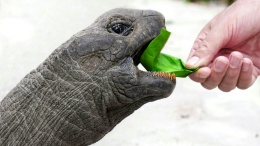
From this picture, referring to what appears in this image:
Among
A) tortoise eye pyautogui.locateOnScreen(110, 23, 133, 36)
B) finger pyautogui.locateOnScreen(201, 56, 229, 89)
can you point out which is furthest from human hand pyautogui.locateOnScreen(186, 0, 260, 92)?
tortoise eye pyautogui.locateOnScreen(110, 23, 133, 36)

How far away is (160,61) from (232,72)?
45cm

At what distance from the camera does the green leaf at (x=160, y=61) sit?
2008 mm

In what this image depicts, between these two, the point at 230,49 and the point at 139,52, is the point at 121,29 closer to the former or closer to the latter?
the point at 139,52

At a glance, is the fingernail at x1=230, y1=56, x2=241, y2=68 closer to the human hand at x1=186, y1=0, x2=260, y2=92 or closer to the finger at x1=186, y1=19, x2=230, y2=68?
the human hand at x1=186, y1=0, x2=260, y2=92

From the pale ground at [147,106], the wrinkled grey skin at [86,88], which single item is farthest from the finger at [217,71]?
the pale ground at [147,106]

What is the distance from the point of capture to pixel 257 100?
4.51 m

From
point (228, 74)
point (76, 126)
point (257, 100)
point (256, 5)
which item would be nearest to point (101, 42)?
point (76, 126)

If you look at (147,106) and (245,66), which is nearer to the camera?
(245,66)

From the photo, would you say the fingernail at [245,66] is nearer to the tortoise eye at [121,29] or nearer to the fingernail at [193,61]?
the fingernail at [193,61]

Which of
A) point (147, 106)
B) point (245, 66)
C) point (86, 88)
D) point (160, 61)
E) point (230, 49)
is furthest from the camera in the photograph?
point (147, 106)

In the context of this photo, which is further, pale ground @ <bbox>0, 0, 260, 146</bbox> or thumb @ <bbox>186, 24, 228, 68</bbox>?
pale ground @ <bbox>0, 0, 260, 146</bbox>

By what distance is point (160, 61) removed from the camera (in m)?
2.16

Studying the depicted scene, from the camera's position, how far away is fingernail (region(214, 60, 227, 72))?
2.21 metres

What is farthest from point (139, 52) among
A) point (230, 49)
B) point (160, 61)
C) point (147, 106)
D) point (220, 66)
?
point (147, 106)
